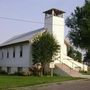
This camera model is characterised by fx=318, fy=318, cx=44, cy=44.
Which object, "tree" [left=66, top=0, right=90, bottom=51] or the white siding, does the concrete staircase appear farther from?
"tree" [left=66, top=0, right=90, bottom=51]

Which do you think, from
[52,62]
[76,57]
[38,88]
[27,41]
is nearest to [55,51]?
[52,62]

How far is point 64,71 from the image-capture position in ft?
133

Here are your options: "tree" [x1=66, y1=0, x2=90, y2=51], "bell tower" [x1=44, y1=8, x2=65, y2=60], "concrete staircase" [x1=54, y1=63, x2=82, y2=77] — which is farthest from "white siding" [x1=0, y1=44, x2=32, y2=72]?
"tree" [x1=66, y1=0, x2=90, y2=51]

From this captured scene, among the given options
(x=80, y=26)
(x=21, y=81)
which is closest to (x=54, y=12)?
(x=80, y=26)

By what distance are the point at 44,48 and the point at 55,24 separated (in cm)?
509

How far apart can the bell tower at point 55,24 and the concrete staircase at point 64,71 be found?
7.60 ft

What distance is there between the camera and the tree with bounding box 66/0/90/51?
4638cm

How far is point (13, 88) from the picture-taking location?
24703mm

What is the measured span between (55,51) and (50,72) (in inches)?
112

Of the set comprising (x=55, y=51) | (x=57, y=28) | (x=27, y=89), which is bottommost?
(x=27, y=89)

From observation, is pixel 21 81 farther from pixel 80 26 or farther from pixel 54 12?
pixel 80 26

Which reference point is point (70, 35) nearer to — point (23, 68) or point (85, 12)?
point (85, 12)

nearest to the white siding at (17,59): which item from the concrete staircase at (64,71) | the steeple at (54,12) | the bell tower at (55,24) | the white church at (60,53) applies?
the white church at (60,53)

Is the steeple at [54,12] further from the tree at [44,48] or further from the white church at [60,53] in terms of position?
the tree at [44,48]
